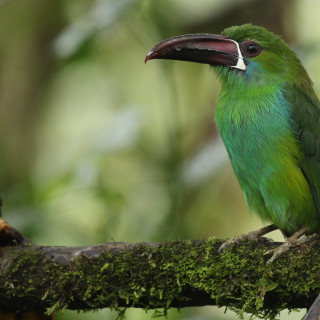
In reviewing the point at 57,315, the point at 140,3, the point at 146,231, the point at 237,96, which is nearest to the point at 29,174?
the point at 146,231

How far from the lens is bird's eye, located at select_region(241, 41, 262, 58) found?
401cm

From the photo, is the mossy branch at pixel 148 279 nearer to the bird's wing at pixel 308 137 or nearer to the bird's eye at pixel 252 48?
the bird's wing at pixel 308 137

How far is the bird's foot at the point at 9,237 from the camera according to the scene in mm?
3178

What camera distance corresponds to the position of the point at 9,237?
3.21m

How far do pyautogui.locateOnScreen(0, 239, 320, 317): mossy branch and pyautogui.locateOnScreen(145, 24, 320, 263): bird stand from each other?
0.49 m

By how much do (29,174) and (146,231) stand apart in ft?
5.44

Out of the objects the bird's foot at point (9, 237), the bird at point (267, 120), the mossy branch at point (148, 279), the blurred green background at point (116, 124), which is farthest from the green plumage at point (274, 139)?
the bird's foot at point (9, 237)

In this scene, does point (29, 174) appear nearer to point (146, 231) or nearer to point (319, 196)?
point (146, 231)

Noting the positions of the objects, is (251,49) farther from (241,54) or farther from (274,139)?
(274,139)

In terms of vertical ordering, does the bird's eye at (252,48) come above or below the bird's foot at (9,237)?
above

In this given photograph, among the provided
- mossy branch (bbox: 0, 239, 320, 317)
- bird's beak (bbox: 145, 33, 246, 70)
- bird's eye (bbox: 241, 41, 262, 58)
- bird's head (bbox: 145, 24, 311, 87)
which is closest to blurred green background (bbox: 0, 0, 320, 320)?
bird's head (bbox: 145, 24, 311, 87)

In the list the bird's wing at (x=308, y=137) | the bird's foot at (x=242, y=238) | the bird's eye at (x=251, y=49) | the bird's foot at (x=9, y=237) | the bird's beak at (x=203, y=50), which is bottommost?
the bird's foot at (x=242, y=238)

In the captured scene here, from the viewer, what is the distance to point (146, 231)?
15.3 feet

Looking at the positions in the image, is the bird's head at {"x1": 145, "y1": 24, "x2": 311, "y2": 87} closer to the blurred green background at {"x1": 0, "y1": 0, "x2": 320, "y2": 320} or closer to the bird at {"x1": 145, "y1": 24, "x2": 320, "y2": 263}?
the bird at {"x1": 145, "y1": 24, "x2": 320, "y2": 263}
